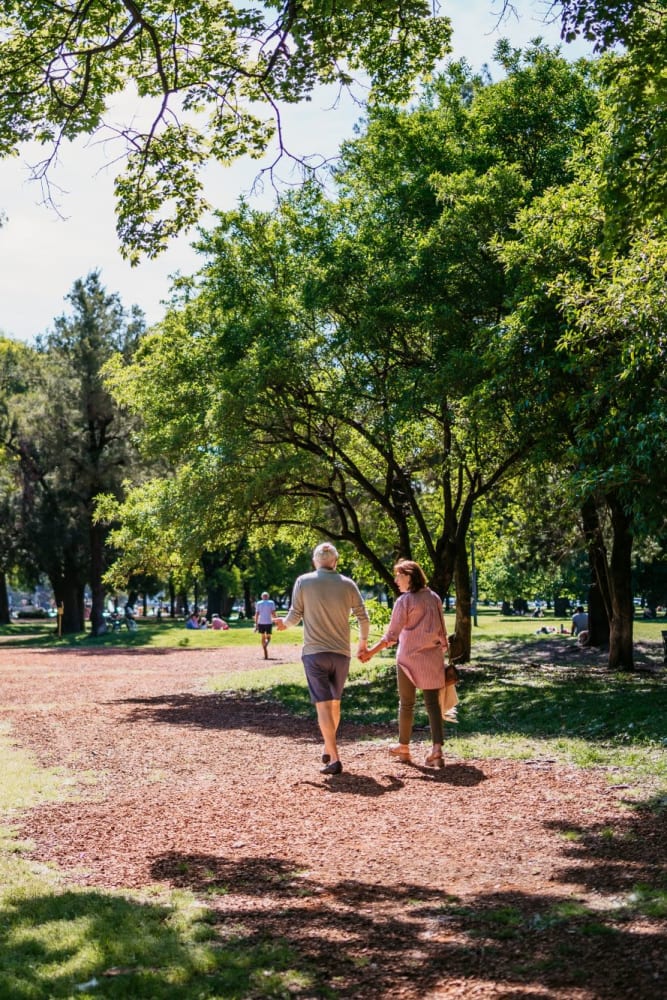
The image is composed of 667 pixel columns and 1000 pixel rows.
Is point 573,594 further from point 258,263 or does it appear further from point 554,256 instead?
point 554,256

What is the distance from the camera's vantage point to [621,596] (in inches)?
737

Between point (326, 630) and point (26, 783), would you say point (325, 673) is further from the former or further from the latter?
point (26, 783)

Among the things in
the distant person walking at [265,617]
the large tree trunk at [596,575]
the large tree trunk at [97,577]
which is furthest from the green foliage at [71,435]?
the large tree trunk at [596,575]

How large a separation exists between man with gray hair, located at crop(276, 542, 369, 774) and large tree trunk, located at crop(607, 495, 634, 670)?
10.1 m

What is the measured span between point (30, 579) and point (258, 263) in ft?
129

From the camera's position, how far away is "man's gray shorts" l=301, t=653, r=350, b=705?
895 centimetres

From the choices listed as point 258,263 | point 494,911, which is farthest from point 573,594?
point 494,911

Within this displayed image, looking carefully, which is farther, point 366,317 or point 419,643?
point 366,317

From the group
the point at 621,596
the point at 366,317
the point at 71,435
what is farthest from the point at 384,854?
the point at 71,435

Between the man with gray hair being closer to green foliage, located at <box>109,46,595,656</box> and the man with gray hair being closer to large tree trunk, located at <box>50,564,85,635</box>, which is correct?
green foliage, located at <box>109,46,595,656</box>

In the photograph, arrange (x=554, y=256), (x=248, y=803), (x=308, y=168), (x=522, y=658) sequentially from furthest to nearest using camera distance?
1. (x=522, y=658)
2. (x=554, y=256)
3. (x=308, y=168)
4. (x=248, y=803)

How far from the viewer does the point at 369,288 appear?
16.2 m

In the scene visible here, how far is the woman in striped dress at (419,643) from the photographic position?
927 centimetres

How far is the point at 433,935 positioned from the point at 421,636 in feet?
15.4
